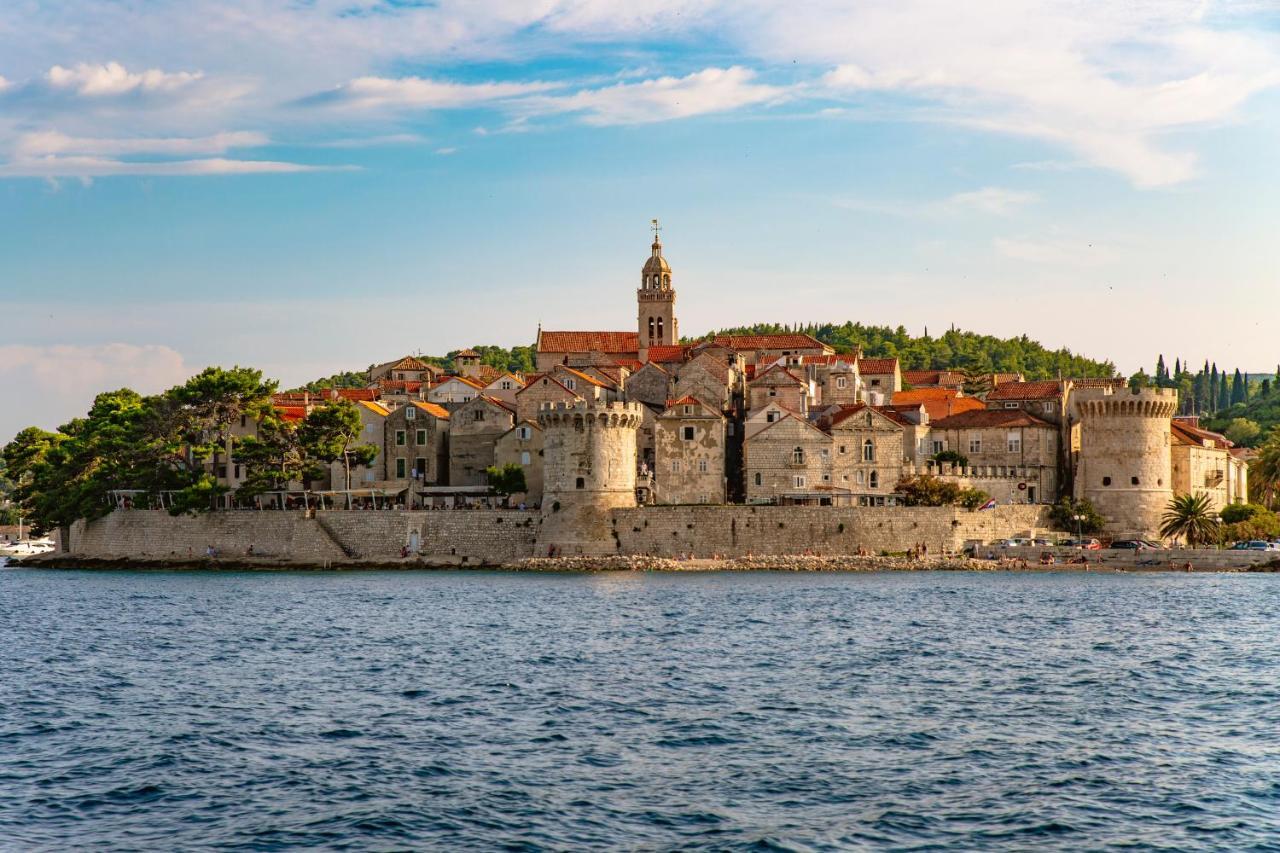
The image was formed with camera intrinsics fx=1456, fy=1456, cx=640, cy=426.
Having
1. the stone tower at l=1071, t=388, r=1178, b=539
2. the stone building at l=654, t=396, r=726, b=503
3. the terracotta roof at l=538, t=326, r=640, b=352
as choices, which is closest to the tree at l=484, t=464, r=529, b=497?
the stone building at l=654, t=396, r=726, b=503

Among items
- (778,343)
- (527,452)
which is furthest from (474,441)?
(778,343)

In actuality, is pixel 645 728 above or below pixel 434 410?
below

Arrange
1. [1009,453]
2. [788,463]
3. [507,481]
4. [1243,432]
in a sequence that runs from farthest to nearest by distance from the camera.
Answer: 1. [1243,432]
2. [1009,453]
3. [507,481]
4. [788,463]

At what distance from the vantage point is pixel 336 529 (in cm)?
6850

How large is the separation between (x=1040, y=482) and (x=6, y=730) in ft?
184

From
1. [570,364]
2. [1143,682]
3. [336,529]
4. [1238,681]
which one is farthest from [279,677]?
[570,364]

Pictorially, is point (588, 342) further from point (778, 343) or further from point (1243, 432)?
point (1243, 432)

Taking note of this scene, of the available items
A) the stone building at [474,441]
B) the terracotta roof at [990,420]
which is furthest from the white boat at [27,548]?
the terracotta roof at [990,420]

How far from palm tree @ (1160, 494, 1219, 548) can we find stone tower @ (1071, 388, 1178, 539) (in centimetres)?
42

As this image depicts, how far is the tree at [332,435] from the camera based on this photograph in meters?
70.2

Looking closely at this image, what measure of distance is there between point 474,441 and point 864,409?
64.8 feet

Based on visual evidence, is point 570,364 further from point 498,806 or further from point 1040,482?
point 498,806

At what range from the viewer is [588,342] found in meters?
92.8

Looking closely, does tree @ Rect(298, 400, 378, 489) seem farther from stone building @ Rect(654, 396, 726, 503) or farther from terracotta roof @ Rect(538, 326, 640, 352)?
terracotta roof @ Rect(538, 326, 640, 352)
